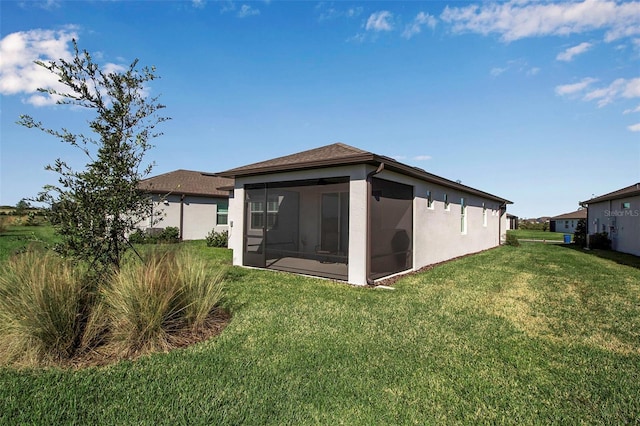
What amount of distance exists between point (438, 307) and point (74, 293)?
564 centimetres

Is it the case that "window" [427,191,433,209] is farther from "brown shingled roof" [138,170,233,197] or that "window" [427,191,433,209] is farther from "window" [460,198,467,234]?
"brown shingled roof" [138,170,233,197]

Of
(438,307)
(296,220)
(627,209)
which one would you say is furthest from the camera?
(627,209)

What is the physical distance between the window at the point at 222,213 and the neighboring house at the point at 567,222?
150 feet

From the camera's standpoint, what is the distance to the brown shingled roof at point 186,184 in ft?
59.3

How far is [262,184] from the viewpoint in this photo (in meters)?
9.80

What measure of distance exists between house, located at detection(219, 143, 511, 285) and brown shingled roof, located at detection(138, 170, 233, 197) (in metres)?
6.63

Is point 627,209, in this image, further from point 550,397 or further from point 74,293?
point 74,293

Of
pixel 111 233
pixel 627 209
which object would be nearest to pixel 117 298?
pixel 111 233

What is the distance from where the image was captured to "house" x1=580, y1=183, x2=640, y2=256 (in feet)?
49.3

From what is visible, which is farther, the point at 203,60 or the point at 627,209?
the point at 627,209

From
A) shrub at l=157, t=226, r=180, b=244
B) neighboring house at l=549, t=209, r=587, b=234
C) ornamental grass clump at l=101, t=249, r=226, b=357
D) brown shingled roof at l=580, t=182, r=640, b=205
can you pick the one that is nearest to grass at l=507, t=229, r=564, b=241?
neighboring house at l=549, t=209, r=587, b=234

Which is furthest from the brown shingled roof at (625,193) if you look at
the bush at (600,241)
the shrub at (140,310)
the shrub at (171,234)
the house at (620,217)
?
the shrub at (171,234)

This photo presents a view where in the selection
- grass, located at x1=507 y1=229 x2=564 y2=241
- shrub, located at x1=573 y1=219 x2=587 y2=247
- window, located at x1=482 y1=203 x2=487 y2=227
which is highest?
window, located at x1=482 y1=203 x2=487 y2=227

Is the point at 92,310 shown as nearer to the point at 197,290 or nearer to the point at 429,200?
the point at 197,290
